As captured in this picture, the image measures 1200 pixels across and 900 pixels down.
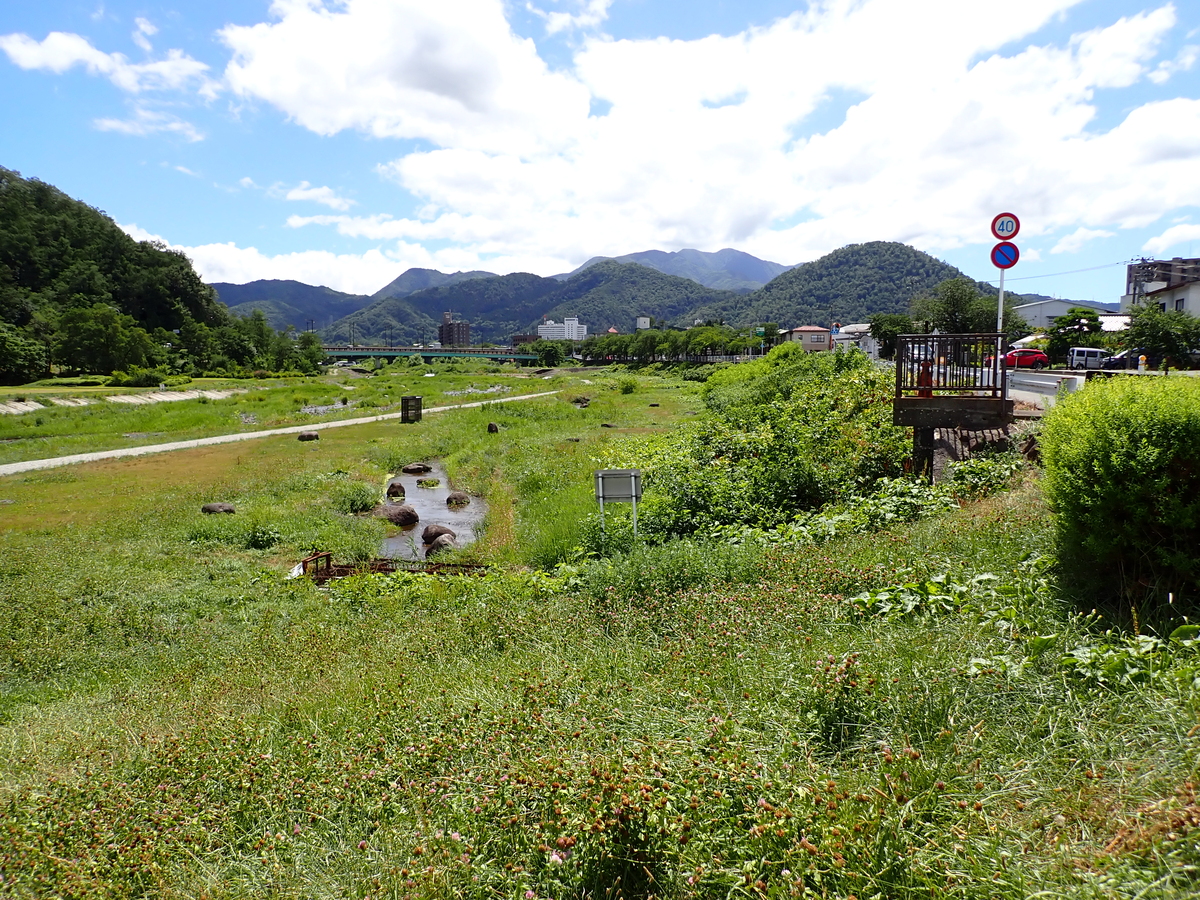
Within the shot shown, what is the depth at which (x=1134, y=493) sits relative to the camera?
4.56 m

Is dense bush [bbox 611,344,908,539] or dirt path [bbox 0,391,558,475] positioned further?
dirt path [bbox 0,391,558,475]

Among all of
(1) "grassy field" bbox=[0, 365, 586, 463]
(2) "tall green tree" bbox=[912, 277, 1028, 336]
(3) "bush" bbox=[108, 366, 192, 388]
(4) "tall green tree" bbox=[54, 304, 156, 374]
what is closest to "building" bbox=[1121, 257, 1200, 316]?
(2) "tall green tree" bbox=[912, 277, 1028, 336]

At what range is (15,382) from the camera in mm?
55750

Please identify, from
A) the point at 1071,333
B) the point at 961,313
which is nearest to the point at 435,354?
the point at 961,313

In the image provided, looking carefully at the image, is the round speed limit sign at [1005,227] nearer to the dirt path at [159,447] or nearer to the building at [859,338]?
the dirt path at [159,447]

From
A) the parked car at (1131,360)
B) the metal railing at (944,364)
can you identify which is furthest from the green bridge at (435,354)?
the metal railing at (944,364)

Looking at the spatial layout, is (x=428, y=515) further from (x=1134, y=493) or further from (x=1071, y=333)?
(x=1071, y=333)

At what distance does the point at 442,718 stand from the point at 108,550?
450 inches

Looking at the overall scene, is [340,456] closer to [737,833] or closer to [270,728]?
[270,728]

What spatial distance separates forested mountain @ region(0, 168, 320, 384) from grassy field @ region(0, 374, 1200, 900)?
69683 millimetres

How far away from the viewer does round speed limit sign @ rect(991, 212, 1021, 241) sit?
11.4m

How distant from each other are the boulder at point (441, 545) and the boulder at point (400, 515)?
2.57 meters

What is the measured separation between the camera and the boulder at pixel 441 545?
14398mm

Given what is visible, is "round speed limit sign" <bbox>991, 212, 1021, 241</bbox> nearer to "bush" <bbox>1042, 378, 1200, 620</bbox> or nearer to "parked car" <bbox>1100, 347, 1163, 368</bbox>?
"bush" <bbox>1042, 378, 1200, 620</bbox>
